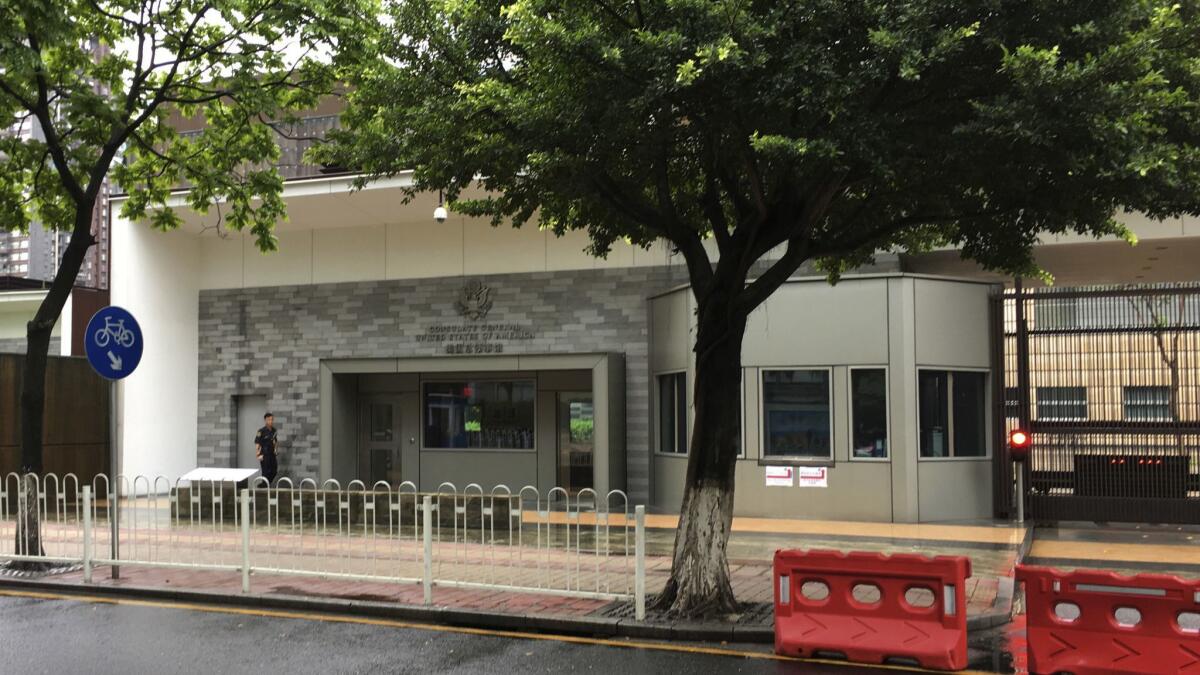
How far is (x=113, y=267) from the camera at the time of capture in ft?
71.8

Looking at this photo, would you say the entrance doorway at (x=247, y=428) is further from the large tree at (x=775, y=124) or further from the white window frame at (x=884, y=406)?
the large tree at (x=775, y=124)

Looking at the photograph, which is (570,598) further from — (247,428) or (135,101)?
(247,428)

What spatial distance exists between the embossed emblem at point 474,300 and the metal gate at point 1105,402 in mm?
9583

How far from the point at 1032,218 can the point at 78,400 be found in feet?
64.2

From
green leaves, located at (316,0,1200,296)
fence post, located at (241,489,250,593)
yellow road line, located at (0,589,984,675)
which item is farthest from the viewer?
fence post, located at (241,489,250,593)

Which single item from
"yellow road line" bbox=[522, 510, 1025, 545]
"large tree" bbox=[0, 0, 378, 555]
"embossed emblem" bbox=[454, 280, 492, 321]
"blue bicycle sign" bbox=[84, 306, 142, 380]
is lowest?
"yellow road line" bbox=[522, 510, 1025, 545]

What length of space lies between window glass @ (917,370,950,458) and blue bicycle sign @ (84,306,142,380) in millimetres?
11219

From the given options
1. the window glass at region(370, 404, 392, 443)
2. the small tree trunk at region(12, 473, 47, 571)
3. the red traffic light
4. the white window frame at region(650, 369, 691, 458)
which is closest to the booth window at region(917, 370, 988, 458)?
the red traffic light

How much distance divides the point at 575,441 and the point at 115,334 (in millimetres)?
10549

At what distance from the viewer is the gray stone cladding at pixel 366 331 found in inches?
→ 768

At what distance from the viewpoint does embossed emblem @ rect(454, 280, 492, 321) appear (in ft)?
67.7

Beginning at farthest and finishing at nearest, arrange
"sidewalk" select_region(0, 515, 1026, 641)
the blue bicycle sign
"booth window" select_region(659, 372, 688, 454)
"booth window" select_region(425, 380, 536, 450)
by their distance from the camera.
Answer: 1. "booth window" select_region(425, 380, 536, 450)
2. "booth window" select_region(659, 372, 688, 454)
3. the blue bicycle sign
4. "sidewalk" select_region(0, 515, 1026, 641)

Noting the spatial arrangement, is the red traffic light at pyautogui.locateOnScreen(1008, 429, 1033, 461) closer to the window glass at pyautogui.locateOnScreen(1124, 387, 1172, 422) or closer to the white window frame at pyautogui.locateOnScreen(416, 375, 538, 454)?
the window glass at pyautogui.locateOnScreen(1124, 387, 1172, 422)

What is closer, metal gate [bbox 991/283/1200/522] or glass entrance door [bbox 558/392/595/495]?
metal gate [bbox 991/283/1200/522]
